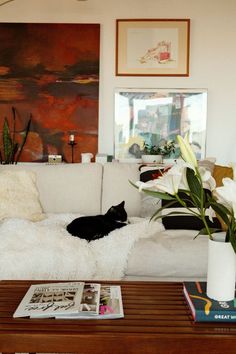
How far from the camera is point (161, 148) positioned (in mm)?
3992

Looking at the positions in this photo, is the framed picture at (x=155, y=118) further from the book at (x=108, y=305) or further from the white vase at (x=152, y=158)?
the book at (x=108, y=305)

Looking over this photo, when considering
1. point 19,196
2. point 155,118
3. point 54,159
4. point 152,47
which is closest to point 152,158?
point 155,118

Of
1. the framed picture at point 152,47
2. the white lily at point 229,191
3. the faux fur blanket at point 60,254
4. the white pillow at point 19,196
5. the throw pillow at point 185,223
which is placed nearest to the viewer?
the white lily at point 229,191

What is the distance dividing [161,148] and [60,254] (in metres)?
2.24

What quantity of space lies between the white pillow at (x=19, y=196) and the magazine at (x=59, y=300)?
130 cm

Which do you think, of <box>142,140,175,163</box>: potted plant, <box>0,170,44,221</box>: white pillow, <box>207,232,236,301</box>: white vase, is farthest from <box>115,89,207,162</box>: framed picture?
<box>207,232,236,301</box>: white vase

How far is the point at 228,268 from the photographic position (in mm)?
1149

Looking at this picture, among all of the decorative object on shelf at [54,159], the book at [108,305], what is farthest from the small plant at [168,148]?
the book at [108,305]

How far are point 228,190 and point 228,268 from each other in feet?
0.88

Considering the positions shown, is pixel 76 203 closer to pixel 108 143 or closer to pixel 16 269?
pixel 16 269

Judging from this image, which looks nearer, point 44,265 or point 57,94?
point 44,265

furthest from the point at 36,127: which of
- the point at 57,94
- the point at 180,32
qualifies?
the point at 180,32

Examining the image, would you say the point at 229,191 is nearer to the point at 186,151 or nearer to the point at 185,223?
the point at 186,151

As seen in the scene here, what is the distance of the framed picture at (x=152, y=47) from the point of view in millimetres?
3955
